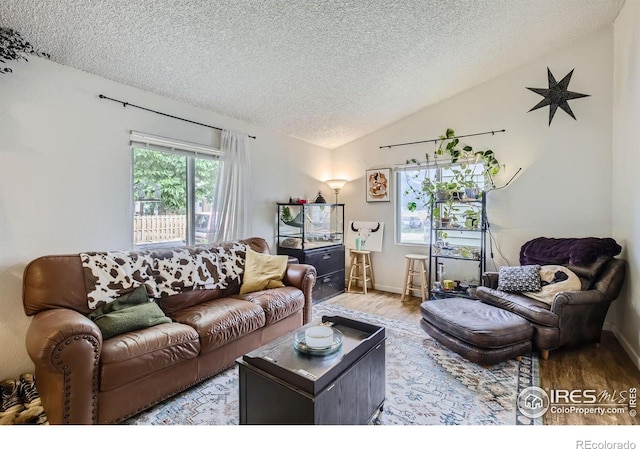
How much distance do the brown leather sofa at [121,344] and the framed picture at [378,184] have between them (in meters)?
2.47

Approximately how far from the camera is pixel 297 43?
102 inches

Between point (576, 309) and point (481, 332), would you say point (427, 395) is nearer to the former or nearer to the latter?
point (481, 332)

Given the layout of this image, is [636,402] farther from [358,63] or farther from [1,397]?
[1,397]

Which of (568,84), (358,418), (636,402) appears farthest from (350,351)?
(568,84)

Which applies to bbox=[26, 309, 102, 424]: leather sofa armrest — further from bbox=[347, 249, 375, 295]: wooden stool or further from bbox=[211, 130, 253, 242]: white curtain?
bbox=[347, 249, 375, 295]: wooden stool

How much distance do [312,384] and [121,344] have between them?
1.18 m

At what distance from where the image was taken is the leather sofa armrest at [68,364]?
4.88ft

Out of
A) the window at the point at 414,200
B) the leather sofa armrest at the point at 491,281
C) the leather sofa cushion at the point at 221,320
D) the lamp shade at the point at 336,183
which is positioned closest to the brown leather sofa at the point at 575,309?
the leather sofa armrest at the point at 491,281

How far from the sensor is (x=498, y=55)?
3.26 m

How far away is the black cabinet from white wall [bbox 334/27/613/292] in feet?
4.18

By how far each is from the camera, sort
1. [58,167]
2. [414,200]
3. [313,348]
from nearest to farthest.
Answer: [313,348]
[58,167]
[414,200]

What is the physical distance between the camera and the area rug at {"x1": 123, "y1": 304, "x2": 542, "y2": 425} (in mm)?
1786

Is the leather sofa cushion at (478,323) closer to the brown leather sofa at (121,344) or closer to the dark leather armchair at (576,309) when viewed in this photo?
the dark leather armchair at (576,309)

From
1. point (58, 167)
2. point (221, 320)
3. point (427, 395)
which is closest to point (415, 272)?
point (427, 395)
